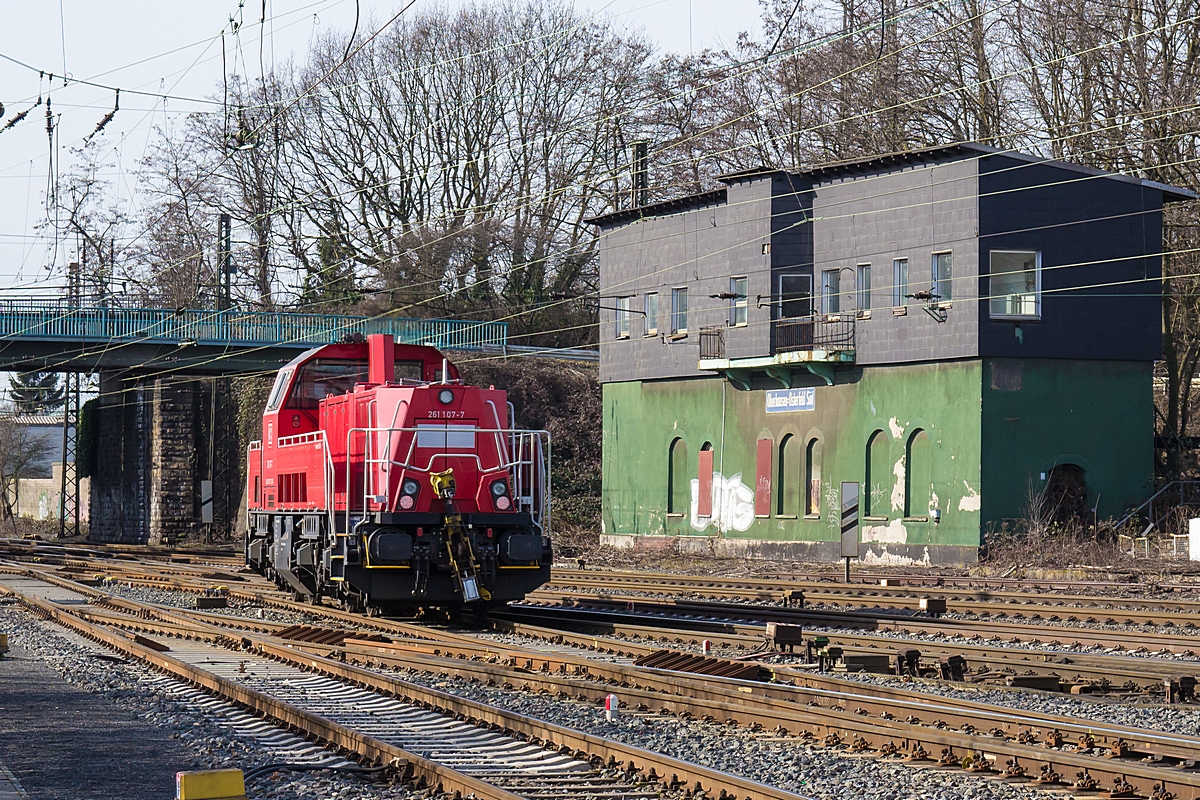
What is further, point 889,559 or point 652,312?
point 652,312

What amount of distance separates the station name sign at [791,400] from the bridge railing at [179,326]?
42.0 ft

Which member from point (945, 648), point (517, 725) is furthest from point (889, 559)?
point (517, 725)

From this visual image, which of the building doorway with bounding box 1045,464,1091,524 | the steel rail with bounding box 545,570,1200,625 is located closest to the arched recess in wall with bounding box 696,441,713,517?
the building doorway with bounding box 1045,464,1091,524

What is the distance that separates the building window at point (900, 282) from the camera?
31422mm

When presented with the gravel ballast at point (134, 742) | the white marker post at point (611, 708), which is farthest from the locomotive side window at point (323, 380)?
the white marker post at point (611, 708)

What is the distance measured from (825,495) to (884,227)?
6549 millimetres

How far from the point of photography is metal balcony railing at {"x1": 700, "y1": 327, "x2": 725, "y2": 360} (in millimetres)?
35875

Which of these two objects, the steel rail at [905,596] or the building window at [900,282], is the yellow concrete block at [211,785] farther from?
the building window at [900,282]

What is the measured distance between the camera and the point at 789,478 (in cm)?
3431

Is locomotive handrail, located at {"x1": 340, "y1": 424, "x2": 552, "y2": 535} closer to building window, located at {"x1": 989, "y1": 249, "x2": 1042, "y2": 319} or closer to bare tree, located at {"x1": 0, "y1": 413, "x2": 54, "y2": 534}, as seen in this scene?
building window, located at {"x1": 989, "y1": 249, "x2": 1042, "y2": 319}

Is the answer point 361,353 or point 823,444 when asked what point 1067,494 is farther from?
point 361,353

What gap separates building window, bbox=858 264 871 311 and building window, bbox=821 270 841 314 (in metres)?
0.74

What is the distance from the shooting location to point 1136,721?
972 cm

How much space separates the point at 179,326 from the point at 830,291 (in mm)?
22387
